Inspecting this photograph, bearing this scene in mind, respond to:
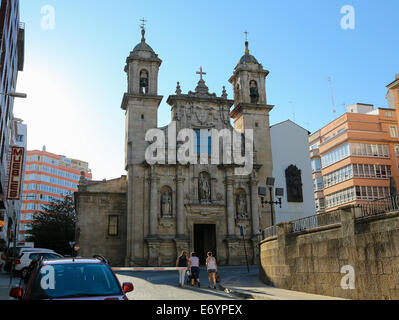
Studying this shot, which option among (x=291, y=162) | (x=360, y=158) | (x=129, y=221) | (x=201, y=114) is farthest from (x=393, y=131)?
(x=129, y=221)

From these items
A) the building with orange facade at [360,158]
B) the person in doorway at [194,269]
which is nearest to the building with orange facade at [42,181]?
the building with orange facade at [360,158]

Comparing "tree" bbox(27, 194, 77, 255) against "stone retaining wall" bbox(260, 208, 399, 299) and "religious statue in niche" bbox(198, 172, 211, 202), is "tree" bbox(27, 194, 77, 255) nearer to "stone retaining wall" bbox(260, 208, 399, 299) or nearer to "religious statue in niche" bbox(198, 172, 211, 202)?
"religious statue in niche" bbox(198, 172, 211, 202)

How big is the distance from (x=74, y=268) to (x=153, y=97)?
30.0 m

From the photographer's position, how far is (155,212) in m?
33.0

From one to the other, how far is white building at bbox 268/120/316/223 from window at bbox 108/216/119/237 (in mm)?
14099

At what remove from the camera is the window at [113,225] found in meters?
34.4

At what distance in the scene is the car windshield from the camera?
6.31m

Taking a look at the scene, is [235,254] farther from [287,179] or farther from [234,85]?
[234,85]

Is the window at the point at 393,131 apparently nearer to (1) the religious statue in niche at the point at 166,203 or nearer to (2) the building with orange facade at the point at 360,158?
(2) the building with orange facade at the point at 360,158

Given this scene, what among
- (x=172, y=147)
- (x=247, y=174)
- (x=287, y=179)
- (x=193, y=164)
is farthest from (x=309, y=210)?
(x=172, y=147)

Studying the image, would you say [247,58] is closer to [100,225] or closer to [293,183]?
[293,183]

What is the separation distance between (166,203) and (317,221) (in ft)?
66.2

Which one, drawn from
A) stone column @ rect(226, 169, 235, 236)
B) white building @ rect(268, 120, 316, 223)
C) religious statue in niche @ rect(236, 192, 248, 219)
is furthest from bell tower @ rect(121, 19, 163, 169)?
white building @ rect(268, 120, 316, 223)

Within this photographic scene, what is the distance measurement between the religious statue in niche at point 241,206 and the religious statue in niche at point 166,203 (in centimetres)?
598
